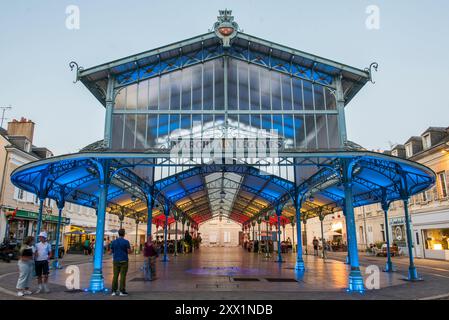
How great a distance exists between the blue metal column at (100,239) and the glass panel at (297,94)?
7581 mm

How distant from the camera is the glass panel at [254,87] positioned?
13.9 metres

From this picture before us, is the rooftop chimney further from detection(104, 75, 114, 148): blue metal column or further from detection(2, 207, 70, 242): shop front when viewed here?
detection(104, 75, 114, 148): blue metal column

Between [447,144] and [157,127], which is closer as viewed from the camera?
[157,127]

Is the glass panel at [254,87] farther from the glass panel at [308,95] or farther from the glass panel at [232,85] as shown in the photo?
the glass panel at [308,95]

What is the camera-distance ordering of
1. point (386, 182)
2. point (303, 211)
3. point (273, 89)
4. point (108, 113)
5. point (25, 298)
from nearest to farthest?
point (25, 298)
point (108, 113)
point (273, 89)
point (386, 182)
point (303, 211)

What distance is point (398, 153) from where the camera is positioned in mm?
32938

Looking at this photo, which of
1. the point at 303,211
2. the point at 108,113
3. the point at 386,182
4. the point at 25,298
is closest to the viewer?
the point at 25,298

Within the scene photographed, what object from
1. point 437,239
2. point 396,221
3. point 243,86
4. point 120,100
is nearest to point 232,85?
point 243,86

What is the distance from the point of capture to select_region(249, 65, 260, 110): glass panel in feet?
45.5

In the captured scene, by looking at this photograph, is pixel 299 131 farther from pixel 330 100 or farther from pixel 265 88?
pixel 265 88

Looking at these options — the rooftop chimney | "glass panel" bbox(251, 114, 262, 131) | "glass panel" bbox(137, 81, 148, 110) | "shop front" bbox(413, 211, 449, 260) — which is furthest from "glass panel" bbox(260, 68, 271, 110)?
the rooftop chimney
